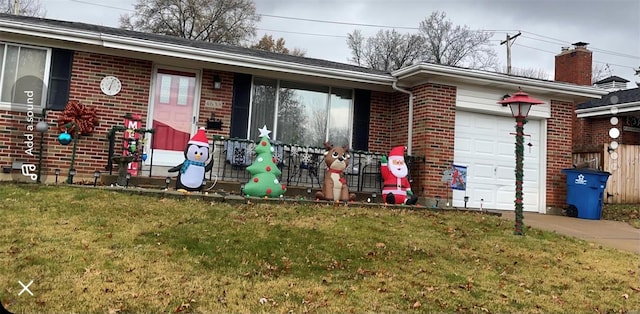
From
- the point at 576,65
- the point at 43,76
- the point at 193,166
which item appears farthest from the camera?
the point at 576,65

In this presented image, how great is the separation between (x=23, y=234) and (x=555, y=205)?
10.0 metres

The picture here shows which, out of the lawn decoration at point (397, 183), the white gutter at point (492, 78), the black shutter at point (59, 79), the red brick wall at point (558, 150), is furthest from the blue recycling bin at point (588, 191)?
the black shutter at point (59, 79)

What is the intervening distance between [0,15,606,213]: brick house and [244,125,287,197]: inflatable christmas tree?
2353mm

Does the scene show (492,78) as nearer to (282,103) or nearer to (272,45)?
(282,103)

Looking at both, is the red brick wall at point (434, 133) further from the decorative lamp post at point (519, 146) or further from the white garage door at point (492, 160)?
the decorative lamp post at point (519, 146)

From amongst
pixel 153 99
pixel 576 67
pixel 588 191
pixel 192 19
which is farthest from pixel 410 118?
pixel 192 19

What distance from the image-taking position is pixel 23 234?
4.50 meters

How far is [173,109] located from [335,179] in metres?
3.86

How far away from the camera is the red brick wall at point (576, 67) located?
1543 cm

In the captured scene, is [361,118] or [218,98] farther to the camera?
[361,118]

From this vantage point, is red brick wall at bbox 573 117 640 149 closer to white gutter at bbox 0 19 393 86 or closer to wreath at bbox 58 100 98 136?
white gutter at bbox 0 19 393 86

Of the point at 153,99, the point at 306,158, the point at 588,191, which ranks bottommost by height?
the point at 588,191

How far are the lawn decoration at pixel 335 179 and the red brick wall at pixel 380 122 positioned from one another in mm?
2773

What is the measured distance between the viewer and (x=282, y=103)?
10.1 metres
